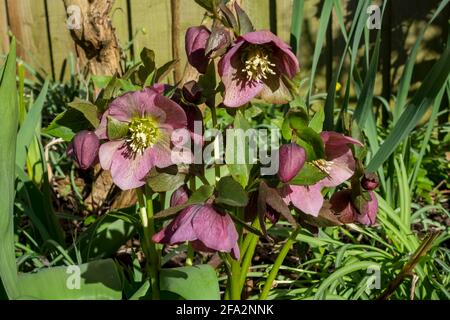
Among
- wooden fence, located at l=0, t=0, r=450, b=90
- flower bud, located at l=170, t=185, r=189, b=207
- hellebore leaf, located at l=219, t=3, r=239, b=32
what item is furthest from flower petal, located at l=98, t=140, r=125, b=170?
wooden fence, located at l=0, t=0, r=450, b=90

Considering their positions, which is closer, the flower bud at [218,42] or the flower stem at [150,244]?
the flower bud at [218,42]

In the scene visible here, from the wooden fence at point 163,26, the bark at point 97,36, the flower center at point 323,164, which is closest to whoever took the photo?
the flower center at point 323,164

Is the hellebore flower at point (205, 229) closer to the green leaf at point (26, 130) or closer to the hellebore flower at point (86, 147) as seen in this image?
the hellebore flower at point (86, 147)

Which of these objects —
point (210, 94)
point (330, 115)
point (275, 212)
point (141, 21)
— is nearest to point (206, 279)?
point (275, 212)

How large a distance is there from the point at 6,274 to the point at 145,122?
0.94 ft

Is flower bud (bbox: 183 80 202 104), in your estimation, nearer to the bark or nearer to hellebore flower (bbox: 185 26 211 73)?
hellebore flower (bbox: 185 26 211 73)

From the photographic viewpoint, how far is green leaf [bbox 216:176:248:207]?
814 millimetres

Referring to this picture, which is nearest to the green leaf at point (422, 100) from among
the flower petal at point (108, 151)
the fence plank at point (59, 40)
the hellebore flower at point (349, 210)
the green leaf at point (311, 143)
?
the hellebore flower at point (349, 210)

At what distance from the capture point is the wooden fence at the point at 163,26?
253 centimetres

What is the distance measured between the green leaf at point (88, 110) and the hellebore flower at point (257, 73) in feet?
0.57

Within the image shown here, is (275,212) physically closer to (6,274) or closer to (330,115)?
(6,274)

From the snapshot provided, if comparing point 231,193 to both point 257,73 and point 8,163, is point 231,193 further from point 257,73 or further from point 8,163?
point 8,163

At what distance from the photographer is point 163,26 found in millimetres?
2670
